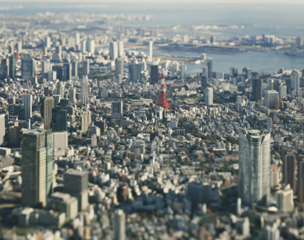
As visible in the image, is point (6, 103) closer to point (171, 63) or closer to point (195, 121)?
point (195, 121)

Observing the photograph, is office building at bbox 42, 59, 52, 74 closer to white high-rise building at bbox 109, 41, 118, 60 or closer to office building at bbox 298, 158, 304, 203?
white high-rise building at bbox 109, 41, 118, 60

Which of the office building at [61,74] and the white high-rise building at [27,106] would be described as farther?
the office building at [61,74]

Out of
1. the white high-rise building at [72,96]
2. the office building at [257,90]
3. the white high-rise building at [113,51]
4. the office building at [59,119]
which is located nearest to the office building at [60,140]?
the office building at [59,119]

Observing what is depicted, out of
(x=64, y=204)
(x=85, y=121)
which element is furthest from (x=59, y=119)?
(x=64, y=204)

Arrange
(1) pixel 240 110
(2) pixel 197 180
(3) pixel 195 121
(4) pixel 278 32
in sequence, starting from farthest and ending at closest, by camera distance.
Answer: (4) pixel 278 32 → (1) pixel 240 110 → (3) pixel 195 121 → (2) pixel 197 180

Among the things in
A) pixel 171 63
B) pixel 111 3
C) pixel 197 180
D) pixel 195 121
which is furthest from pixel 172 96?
pixel 111 3

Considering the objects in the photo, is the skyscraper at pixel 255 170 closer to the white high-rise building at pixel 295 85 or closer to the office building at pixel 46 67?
the white high-rise building at pixel 295 85

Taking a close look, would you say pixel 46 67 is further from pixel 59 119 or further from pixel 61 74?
pixel 59 119
